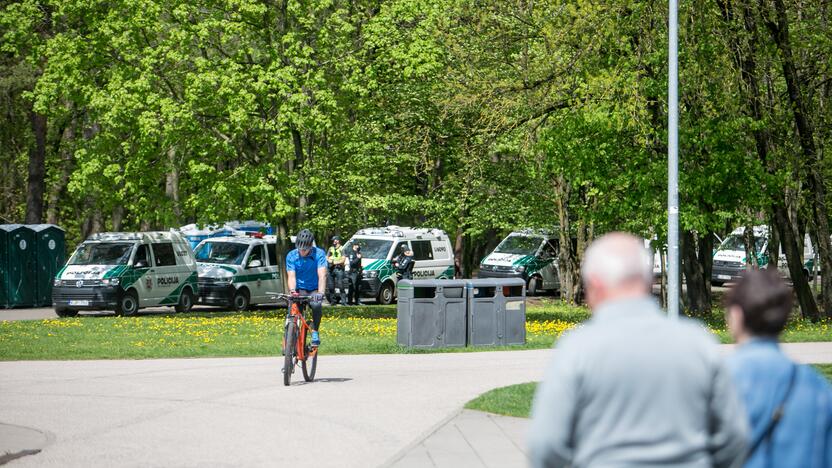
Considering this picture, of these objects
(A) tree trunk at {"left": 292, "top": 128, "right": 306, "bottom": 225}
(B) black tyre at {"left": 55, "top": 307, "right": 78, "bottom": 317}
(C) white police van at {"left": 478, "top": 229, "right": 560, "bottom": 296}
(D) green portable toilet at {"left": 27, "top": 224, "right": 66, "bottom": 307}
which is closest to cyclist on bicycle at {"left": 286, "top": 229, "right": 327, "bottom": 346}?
(A) tree trunk at {"left": 292, "top": 128, "right": 306, "bottom": 225}

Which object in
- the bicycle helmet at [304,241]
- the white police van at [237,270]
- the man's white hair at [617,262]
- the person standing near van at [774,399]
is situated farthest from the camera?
the white police van at [237,270]

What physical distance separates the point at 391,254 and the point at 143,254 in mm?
8775

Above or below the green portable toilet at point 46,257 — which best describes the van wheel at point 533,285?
below

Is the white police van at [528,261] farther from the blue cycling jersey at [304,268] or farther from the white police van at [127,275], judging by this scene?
the blue cycling jersey at [304,268]

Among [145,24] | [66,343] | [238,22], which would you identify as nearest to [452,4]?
[238,22]

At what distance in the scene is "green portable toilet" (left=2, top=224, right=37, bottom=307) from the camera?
→ 109ft

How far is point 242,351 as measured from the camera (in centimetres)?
1852

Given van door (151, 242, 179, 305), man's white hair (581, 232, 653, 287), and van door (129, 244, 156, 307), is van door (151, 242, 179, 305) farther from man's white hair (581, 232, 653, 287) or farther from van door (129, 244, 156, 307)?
man's white hair (581, 232, 653, 287)

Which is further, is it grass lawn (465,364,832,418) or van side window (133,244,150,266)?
van side window (133,244,150,266)

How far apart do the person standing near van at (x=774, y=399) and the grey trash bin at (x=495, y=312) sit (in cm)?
1471

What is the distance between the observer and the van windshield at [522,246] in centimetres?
4359

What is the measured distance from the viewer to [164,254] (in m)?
32.0

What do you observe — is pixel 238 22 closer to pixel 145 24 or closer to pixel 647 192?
pixel 145 24

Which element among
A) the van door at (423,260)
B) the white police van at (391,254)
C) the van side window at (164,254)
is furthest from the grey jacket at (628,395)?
the van door at (423,260)
